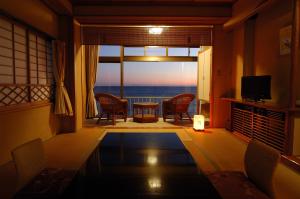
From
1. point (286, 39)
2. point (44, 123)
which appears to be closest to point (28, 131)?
point (44, 123)

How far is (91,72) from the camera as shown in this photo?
670 centimetres

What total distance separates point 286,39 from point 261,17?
105 centimetres

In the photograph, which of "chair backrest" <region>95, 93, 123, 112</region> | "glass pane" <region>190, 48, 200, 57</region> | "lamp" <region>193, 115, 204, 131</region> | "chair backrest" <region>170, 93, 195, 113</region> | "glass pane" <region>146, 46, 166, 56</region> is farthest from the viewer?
"glass pane" <region>190, 48, 200, 57</region>

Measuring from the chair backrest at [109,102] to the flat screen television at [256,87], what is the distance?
3.01 metres

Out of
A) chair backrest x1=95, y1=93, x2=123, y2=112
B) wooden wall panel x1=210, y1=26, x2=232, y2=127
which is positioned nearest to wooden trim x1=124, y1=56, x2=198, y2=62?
chair backrest x1=95, y1=93, x2=123, y2=112

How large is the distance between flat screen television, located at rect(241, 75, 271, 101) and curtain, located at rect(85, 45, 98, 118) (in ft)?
13.9

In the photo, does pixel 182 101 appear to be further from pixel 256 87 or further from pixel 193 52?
pixel 256 87

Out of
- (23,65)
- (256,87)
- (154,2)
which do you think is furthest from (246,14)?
(23,65)

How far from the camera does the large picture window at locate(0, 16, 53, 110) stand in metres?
3.11

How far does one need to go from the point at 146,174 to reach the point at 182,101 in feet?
16.0

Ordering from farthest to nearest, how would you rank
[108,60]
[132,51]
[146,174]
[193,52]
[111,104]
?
[193,52]
[108,60]
[132,51]
[111,104]
[146,174]

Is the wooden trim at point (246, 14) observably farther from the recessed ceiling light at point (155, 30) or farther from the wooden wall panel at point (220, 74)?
the recessed ceiling light at point (155, 30)

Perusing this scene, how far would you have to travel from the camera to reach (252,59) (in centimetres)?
461

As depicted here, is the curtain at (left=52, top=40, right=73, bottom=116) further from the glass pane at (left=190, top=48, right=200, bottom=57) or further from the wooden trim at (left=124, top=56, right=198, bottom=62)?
the glass pane at (left=190, top=48, right=200, bottom=57)
